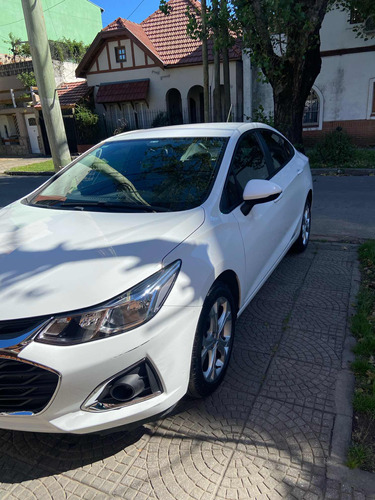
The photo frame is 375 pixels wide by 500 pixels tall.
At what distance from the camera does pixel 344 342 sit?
3158mm

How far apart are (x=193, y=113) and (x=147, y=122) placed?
2530 mm

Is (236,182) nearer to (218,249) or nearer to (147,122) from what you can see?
(218,249)

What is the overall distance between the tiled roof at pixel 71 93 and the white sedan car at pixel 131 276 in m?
18.3

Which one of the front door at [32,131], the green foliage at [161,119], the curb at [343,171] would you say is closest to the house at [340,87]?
the green foliage at [161,119]

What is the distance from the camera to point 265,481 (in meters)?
2.03

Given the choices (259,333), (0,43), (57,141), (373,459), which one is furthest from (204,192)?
(0,43)

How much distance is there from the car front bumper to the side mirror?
116cm

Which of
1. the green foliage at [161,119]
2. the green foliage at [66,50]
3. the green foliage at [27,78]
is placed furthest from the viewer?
the green foliage at [66,50]

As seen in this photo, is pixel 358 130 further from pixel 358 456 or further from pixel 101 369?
pixel 101 369

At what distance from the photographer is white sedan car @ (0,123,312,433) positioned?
1.85 metres

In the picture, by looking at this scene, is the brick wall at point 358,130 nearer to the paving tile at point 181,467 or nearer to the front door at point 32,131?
the front door at point 32,131

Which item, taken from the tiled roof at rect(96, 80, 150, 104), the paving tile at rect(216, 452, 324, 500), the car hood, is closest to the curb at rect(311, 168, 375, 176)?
the car hood

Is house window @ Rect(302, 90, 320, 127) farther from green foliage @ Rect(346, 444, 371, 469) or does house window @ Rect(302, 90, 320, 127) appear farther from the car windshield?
green foliage @ Rect(346, 444, 371, 469)

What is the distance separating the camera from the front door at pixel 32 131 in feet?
72.7
